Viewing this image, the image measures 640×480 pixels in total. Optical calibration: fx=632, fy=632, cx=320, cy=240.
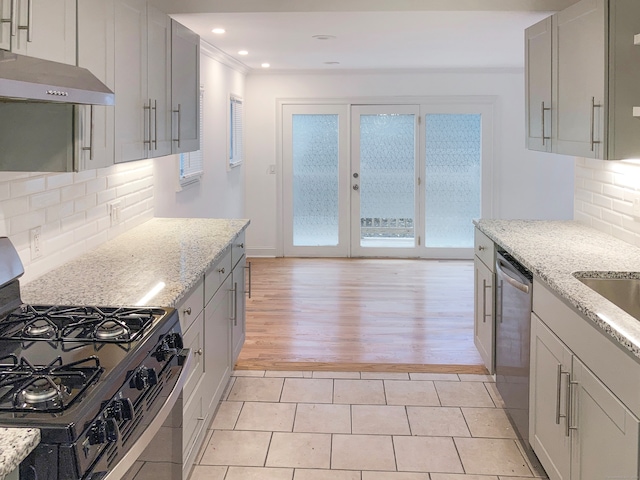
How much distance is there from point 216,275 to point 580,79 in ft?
6.58

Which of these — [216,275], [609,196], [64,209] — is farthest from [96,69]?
[609,196]

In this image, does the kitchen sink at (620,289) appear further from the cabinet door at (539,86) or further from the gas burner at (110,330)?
the gas burner at (110,330)

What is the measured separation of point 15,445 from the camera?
1193 mm

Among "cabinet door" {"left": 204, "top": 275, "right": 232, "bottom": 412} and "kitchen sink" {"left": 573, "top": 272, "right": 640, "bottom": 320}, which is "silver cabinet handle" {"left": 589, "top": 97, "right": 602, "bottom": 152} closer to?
"kitchen sink" {"left": 573, "top": 272, "right": 640, "bottom": 320}

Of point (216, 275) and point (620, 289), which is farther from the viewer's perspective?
point (216, 275)

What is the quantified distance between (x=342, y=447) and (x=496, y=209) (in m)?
5.41

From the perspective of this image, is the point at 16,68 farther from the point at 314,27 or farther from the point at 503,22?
the point at 503,22

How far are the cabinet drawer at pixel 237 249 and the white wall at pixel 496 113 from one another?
415cm

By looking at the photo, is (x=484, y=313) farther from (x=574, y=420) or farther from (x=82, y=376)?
(x=82, y=376)

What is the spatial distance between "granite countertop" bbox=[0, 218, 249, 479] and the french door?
14.5 ft

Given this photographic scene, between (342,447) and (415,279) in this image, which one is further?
(415,279)

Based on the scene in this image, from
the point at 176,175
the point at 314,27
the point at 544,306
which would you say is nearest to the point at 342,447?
the point at 544,306

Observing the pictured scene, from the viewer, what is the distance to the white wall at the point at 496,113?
7.70 m

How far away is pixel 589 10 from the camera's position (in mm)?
2926
